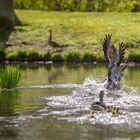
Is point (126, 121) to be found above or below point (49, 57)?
above

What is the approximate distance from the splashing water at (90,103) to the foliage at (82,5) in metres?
36.6

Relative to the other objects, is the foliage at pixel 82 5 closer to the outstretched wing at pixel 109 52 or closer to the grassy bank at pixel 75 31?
the grassy bank at pixel 75 31

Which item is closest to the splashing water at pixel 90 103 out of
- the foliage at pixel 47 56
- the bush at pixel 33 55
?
the foliage at pixel 47 56

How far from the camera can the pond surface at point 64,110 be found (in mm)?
16117

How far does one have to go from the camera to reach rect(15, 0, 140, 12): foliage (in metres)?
62.5

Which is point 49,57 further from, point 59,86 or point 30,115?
point 30,115

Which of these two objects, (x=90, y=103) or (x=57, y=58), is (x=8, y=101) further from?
(x=57, y=58)

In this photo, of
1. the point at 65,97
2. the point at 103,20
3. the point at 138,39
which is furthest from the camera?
the point at 103,20

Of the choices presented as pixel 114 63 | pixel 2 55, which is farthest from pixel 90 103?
pixel 2 55

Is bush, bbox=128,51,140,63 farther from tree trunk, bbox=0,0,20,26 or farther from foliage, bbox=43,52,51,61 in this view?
tree trunk, bbox=0,0,20,26

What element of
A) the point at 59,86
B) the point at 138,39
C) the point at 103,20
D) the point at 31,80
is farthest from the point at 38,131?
the point at 103,20

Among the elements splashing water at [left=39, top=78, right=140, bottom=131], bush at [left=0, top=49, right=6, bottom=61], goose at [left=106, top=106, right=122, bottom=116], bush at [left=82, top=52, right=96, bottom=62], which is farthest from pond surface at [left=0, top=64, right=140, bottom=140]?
bush at [left=0, top=49, right=6, bottom=61]

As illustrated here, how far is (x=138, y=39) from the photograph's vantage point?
151ft

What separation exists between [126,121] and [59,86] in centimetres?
879
